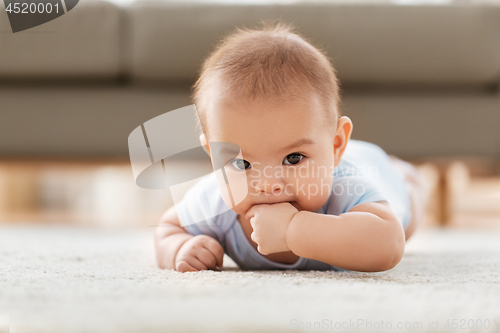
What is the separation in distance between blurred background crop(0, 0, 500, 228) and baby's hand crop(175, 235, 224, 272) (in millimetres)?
600

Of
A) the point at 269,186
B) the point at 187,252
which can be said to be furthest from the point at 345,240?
the point at 187,252

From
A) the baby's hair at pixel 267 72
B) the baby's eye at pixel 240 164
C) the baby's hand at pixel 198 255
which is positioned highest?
the baby's hair at pixel 267 72

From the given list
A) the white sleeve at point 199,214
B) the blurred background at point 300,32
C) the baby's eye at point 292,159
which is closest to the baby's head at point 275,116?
the baby's eye at point 292,159

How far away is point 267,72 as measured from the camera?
20.1 inches

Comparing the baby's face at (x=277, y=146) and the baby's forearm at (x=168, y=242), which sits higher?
the baby's face at (x=277, y=146)

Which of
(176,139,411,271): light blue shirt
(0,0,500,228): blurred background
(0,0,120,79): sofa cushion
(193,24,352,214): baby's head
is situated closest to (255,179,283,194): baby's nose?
(193,24,352,214): baby's head

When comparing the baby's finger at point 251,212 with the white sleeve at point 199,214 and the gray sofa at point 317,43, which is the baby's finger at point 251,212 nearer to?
the white sleeve at point 199,214

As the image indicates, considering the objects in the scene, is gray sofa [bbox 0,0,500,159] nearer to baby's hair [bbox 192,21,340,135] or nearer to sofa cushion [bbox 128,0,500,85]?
sofa cushion [bbox 128,0,500,85]

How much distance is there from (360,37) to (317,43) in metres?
0.13

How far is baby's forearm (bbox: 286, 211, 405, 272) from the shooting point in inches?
18.5

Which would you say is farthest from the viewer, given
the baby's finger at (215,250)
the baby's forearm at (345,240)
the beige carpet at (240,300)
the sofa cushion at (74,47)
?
the sofa cushion at (74,47)

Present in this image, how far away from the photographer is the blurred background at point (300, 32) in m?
1.12

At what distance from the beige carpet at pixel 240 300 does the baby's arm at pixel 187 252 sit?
7cm

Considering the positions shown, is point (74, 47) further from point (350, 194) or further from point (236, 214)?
point (350, 194)
